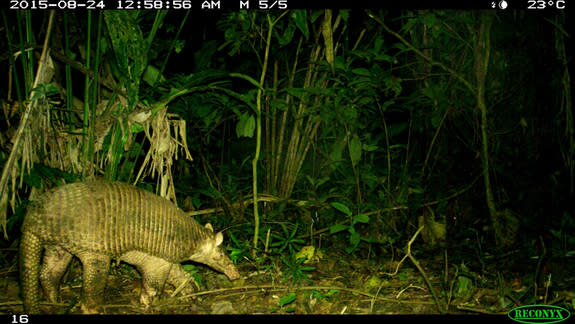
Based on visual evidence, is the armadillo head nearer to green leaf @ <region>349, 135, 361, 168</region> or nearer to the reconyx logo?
green leaf @ <region>349, 135, 361, 168</region>

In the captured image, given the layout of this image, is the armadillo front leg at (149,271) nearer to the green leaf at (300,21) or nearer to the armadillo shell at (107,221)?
the armadillo shell at (107,221)

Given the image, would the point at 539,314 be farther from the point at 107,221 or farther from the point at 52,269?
the point at 52,269

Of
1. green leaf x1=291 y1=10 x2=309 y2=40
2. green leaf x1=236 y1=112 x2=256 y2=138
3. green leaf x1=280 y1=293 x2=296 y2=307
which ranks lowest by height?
green leaf x1=280 y1=293 x2=296 y2=307

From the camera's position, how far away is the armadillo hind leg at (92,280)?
9.96ft

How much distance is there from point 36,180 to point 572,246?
422 cm

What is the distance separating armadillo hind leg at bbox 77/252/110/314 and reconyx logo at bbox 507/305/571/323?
8.89 ft

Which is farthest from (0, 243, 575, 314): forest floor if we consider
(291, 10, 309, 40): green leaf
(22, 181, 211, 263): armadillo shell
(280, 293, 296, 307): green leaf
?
(291, 10, 309, 40): green leaf

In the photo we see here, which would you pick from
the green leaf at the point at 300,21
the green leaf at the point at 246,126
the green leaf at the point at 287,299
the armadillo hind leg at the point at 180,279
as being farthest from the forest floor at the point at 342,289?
the green leaf at the point at 300,21

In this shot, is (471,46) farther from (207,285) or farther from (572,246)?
(207,285)

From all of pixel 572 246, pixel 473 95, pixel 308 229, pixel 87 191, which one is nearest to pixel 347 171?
pixel 308 229

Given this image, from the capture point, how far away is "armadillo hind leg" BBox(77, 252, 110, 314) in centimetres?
304

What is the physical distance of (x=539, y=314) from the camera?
9.45ft

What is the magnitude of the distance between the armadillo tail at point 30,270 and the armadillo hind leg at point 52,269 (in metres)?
0.23

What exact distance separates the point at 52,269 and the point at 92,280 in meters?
0.40
